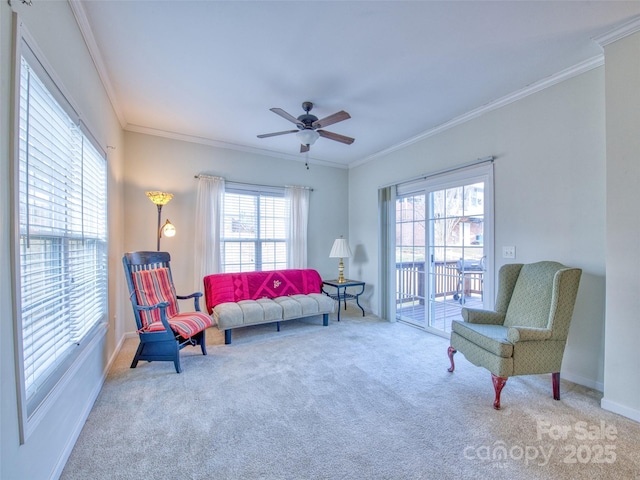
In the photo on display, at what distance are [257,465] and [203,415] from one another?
67 centimetres

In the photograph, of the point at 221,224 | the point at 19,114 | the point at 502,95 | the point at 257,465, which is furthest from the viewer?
the point at 221,224

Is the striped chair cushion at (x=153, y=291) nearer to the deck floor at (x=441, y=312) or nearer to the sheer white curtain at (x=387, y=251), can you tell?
the sheer white curtain at (x=387, y=251)

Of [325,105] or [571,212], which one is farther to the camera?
[325,105]

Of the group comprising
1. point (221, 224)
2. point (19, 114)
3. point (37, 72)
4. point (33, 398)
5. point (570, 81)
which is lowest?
point (33, 398)

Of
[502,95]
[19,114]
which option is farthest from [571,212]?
[19,114]

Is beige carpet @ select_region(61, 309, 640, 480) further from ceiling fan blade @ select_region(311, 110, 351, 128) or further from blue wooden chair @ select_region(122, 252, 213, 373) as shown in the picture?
ceiling fan blade @ select_region(311, 110, 351, 128)

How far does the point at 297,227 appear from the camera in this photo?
485cm

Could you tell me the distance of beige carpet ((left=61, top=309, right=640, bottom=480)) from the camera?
5.11 feet

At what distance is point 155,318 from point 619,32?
182 inches

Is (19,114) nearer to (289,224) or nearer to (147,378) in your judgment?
(147,378)

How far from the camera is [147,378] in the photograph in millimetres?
2574

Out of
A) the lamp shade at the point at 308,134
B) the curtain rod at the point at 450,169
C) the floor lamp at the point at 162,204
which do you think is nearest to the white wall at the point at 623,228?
the curtain rod at the point at 450,169

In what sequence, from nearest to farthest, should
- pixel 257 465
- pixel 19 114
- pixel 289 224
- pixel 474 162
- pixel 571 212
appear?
pixel 19 114
pixel 257 465
pixel 571 212
pixel 474 162
pixel 289 224

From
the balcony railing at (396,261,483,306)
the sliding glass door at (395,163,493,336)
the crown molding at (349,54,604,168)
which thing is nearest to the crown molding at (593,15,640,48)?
the crown molding at (349,54,604,168)
